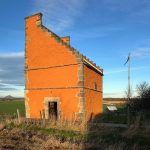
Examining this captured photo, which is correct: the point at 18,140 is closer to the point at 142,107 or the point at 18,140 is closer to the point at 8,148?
the point at 8,148

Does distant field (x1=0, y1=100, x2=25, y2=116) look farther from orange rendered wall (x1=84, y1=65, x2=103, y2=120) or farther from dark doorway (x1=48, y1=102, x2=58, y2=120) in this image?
orange rendered wall (x1=84, y1=65, x2=103, y2=120)

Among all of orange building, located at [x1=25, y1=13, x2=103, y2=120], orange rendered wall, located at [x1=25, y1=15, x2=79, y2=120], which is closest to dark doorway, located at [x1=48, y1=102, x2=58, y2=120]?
orange building, located at [x1=25, y1=13, x2=103, y2=120]

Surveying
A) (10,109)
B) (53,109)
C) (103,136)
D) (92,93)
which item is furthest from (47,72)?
(10,109)

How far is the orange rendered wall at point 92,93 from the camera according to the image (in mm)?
25125

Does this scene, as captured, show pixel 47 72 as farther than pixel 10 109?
No

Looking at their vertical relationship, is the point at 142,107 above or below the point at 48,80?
below

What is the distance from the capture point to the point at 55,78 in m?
25.5

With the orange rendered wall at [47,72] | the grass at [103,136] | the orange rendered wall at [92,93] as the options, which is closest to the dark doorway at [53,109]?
the orange rendered wall at [47,72]

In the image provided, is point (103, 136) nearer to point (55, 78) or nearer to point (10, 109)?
point (55, 78)

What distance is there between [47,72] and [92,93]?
4432mm

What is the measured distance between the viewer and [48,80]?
85.1ft

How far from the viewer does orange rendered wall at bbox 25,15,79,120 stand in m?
24.6

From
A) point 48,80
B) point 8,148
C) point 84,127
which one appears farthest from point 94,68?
point 8,148

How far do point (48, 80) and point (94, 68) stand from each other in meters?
4.51
